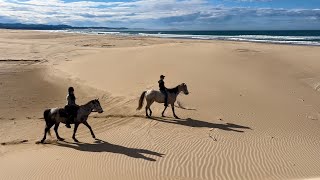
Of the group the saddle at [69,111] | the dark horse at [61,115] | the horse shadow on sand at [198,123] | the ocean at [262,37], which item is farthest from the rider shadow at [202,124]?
the ocean at [262,37]

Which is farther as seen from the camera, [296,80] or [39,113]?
[296,80]

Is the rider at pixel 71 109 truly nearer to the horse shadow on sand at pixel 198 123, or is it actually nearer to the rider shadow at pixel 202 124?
the horse shadow on sand at pixel 198 123

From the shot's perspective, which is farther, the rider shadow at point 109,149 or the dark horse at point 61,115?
the dark horse at point 61,115

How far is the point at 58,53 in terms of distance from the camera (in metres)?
47.6

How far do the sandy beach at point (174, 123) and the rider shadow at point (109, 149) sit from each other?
0.11ft

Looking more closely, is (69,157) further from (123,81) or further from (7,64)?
(7,64)

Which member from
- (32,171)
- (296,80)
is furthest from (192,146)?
(296,80)

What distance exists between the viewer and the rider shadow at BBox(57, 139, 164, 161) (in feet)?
45.9

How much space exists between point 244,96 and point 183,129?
25.0ft

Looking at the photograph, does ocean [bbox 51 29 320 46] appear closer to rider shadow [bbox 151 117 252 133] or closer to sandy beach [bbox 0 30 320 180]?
sandy beach [bbox 0 30 320 180]

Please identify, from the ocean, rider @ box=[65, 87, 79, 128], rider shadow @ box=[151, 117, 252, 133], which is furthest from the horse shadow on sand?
the ocean

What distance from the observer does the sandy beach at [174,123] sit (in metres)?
12.9

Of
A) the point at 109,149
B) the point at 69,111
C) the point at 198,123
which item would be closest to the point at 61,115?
the point at 69,111

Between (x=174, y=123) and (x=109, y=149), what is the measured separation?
4486 mm
